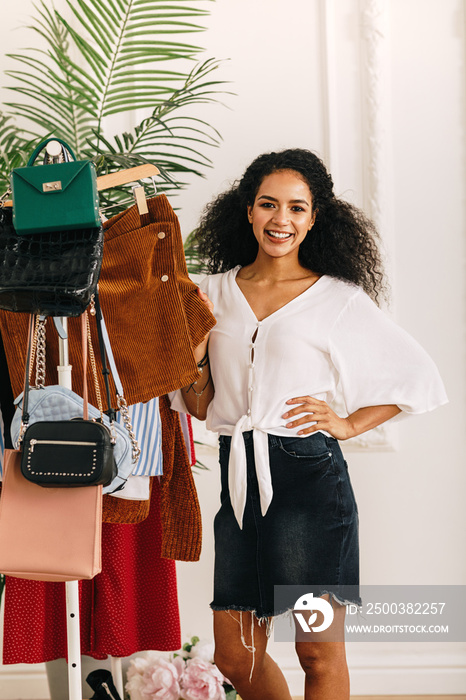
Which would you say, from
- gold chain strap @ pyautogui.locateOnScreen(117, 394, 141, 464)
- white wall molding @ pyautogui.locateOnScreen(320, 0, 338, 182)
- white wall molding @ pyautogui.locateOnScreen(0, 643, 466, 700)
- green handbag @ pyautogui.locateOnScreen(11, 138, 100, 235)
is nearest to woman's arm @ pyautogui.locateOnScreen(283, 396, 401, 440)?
gold chain strap @ pyautogui.locateOnScreen(117, 394, 141, 464)

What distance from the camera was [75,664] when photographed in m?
1.74

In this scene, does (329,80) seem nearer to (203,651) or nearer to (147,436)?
(147,436)

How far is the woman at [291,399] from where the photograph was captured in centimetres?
196

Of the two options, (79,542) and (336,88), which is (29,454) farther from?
(336,88)

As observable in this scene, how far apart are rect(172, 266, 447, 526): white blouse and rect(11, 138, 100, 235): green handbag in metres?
0.62

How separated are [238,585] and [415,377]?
775 millimetres

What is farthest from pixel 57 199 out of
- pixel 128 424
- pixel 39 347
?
pixel 128 424

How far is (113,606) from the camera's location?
2141 mm

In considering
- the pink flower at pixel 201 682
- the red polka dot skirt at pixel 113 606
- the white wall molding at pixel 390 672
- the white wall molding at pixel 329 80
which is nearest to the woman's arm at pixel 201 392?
the red polka dot skirt at pixel 113 606

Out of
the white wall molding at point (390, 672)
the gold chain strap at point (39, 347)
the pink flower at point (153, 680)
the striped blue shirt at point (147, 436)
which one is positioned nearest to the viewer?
the gold chain strap at point (39, 347)

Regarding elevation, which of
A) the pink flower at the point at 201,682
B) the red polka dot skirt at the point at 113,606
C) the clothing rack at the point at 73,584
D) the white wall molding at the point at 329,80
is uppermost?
the white wall molding at the point at 329,80

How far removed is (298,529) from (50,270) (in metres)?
0.97

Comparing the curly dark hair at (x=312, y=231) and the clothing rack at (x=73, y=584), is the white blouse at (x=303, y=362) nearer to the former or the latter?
the curly dark hair at (x=312, y=231)

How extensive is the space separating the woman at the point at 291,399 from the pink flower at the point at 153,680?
0.50 metres
